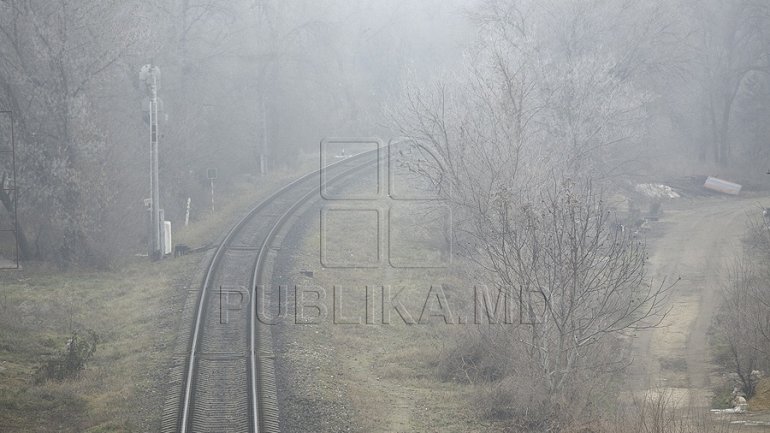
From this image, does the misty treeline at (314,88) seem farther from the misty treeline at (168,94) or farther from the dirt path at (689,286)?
the dirt path at (689,286)

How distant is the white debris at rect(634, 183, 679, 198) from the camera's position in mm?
39094

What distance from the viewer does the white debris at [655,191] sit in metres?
39.1

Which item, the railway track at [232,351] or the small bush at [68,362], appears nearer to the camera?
the railway track at [232,351]

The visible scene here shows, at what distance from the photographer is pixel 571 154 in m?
26.2

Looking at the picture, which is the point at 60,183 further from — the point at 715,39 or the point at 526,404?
the point at 715,39

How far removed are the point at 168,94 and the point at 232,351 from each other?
22.0 meters

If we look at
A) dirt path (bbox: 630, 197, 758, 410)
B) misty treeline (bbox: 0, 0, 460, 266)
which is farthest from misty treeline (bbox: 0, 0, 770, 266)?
dirt path (bbox: 630, 197, 758, 410)

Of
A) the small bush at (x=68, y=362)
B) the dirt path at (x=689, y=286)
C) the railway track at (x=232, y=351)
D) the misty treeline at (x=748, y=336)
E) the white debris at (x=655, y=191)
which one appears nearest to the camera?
the railway track at (x=232, y=351)

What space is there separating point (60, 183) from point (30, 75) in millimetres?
3250

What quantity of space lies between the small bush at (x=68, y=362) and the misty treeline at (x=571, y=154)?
704 centimetres

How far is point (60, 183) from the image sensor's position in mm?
22141

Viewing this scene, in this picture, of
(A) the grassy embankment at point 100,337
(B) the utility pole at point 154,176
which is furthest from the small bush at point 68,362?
(B) the utility pole at point 154,176

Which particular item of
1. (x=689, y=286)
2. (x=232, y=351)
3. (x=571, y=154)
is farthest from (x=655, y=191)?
(x=232, y=351)

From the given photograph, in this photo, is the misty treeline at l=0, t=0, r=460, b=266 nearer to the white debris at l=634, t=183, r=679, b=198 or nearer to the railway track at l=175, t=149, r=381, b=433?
the railway track at l=175, t=149, r=381, b=433
